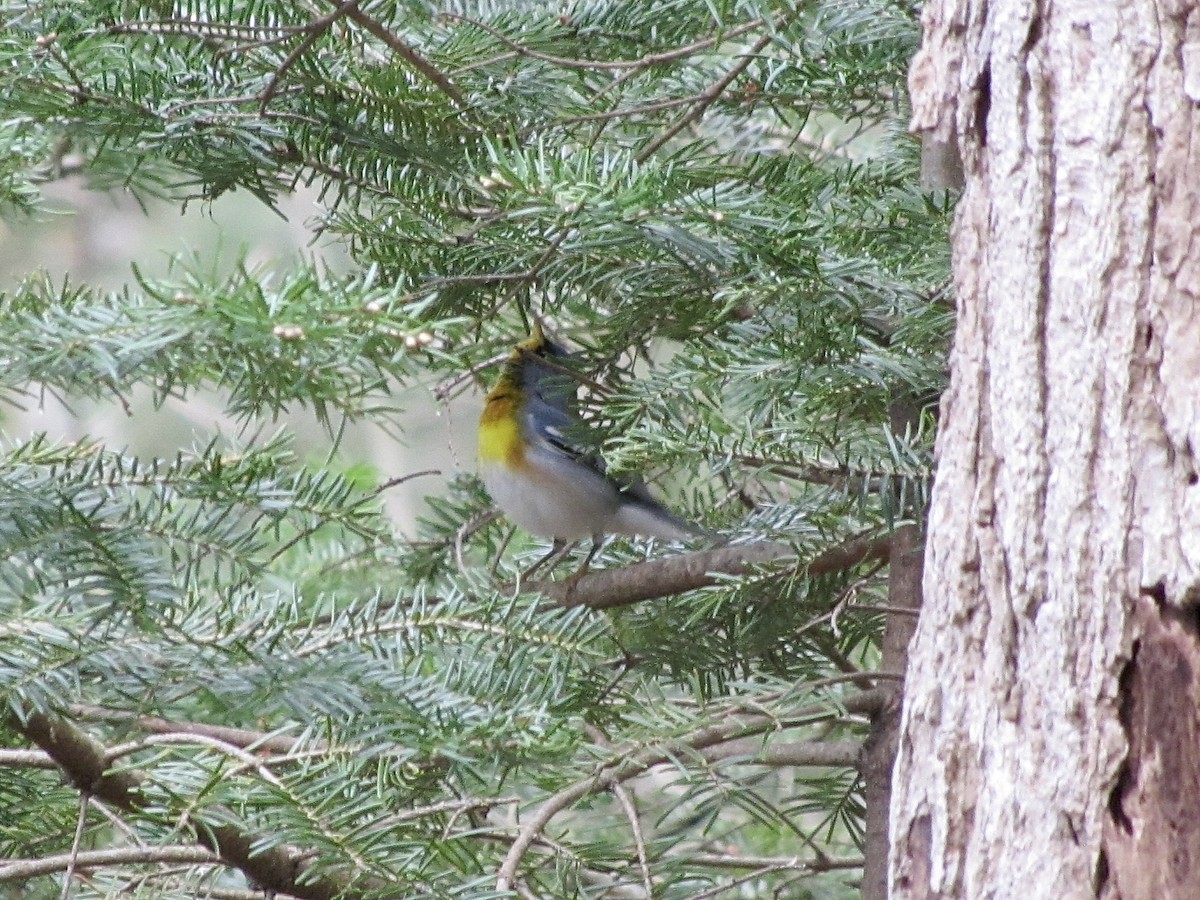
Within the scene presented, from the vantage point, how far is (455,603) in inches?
61.8

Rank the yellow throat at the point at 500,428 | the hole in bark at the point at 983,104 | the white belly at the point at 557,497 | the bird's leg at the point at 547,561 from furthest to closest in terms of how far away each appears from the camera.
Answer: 1. the yellow throat at the point at 500,428
2. the white belly at the point at 557,497
3. the bird's leg at the point at 547,561
4. the hole in bark at the point at 983,104

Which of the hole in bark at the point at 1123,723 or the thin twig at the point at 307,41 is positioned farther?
the thin twig at the point at 307,41

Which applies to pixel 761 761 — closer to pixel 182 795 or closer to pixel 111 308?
pixel 182 795

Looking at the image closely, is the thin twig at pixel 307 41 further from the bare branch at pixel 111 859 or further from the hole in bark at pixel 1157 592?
the hole in bark at pixel 1157 592

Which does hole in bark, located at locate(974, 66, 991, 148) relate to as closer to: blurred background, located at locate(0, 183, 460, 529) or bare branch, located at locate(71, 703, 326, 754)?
bare branch, located at locate(71, 703, 326, 754)

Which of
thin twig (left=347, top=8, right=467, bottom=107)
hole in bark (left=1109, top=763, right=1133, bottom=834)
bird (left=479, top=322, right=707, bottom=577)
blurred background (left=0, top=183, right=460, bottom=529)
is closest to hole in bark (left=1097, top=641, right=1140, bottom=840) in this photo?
hole in bark (left=1109, top=763, right=1133, bottom=834)

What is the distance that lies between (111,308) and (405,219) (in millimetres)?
565

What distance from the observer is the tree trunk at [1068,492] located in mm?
991

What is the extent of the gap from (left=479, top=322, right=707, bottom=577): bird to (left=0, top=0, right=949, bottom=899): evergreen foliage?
994 millimetres

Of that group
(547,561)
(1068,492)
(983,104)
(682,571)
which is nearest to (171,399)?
(547,561)

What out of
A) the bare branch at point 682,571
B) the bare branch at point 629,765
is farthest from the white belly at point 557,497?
the bare branch at point 629,765

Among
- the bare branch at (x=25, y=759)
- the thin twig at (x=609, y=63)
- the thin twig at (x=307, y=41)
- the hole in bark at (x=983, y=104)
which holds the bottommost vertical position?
the bare branch at (x=25, y=759)

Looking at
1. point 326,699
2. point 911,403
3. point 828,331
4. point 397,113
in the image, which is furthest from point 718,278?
point 326,699

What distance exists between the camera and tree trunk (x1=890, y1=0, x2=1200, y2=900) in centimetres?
99
